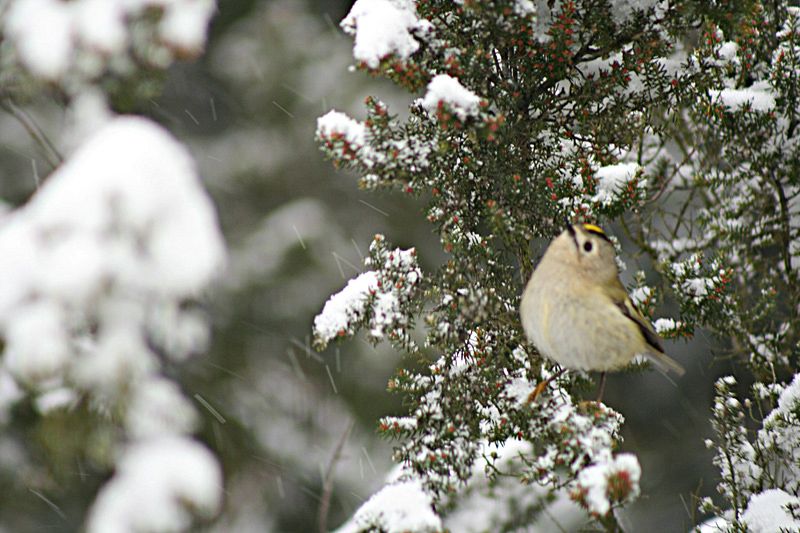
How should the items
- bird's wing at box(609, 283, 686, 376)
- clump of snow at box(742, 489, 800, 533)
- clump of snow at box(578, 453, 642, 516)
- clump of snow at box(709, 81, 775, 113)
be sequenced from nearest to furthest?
clump of snow at box(578, 453, 642, 516) < bird's wing at box(609, 283, 686, 376) < clump of snow at box(742, 489, 800, 533) < clump of snow at box(709, 81, 775, 113)

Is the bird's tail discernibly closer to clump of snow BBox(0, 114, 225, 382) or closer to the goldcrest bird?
the goldcrest bird

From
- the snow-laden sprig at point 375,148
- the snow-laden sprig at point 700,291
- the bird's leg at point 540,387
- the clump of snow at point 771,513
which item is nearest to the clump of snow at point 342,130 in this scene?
A: the snow-laden sprig at point 375,148

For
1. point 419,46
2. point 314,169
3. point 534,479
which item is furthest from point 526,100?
point 314,169

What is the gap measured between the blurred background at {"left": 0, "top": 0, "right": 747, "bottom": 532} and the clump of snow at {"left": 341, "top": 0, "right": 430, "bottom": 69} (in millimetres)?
4795

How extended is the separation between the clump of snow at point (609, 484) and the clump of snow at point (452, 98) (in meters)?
1.15

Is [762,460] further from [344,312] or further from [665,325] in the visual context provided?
[344,312]

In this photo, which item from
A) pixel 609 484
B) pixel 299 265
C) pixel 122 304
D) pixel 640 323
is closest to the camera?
pixel 609 484

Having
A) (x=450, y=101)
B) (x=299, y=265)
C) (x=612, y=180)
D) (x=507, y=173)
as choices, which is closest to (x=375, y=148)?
(x=450, y=101)

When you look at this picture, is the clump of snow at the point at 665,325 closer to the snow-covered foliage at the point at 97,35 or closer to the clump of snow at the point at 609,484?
the clump of snow at the point at 609,484

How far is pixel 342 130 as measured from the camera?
2568 mm

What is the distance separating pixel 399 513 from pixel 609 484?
0.67m

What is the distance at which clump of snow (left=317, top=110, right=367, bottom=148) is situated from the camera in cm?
255

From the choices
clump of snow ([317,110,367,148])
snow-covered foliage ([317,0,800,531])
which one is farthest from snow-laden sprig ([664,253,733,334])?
clump of snow ([317,110,367,148])

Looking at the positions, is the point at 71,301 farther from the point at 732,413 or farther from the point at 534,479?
the point at 732,413
